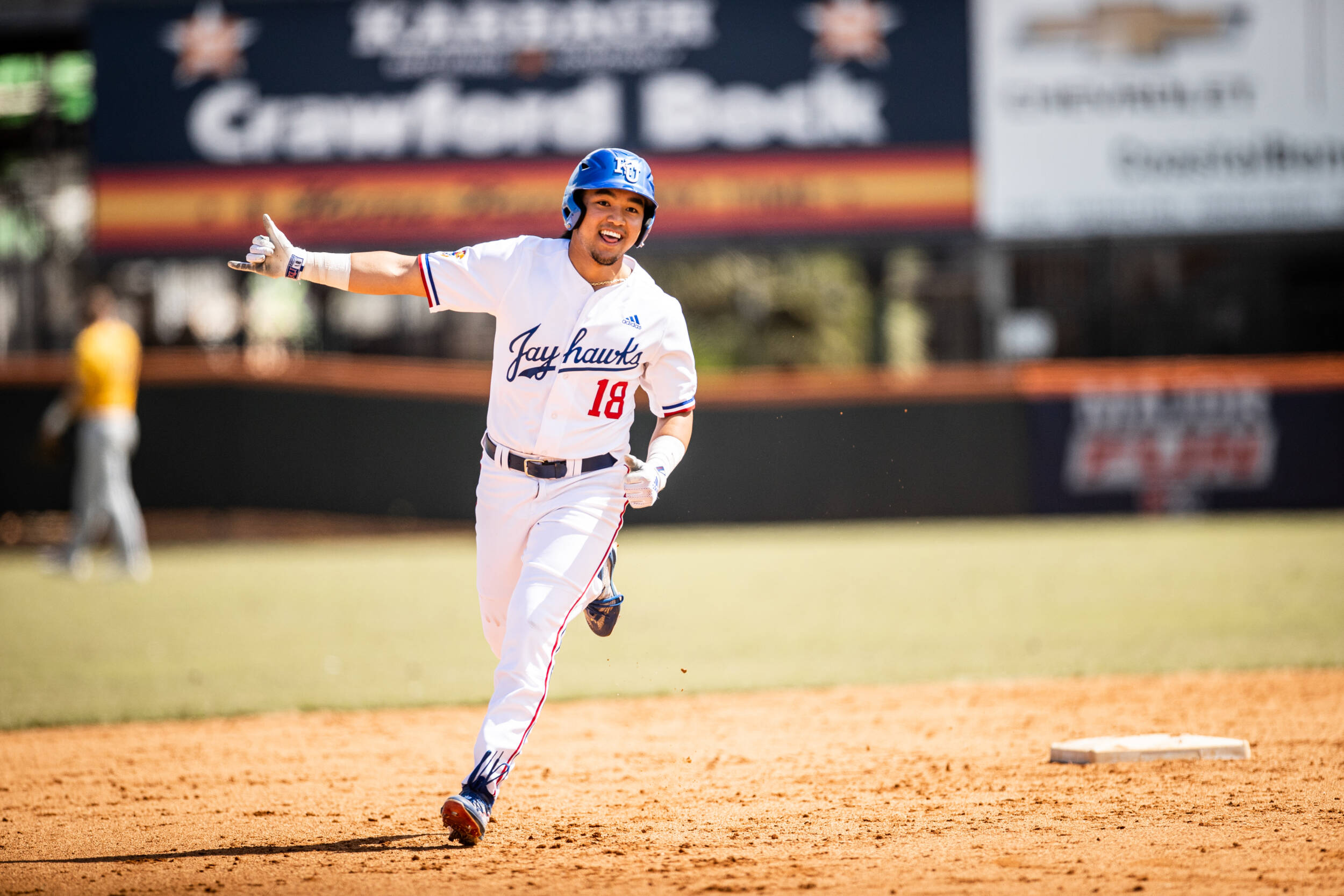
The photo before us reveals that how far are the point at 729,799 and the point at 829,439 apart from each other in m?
12.0

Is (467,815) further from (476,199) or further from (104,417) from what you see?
(476,199)

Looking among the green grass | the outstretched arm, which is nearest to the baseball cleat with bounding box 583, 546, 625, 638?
the outstretched arm

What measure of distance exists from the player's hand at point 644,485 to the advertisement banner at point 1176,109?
1424cm

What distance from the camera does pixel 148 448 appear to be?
16.7 m

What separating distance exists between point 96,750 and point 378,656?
2.77 meters

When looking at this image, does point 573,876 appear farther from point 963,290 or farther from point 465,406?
point 963,290

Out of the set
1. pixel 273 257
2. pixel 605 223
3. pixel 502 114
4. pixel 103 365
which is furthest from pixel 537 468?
pixel 502 114

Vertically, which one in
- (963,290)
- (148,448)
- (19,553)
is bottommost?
(19,553)

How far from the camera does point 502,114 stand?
17.7 metres

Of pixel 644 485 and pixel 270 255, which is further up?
pixel 270 255

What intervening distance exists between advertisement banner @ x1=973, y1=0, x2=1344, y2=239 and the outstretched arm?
567 inches

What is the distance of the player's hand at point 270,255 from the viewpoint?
185 inches

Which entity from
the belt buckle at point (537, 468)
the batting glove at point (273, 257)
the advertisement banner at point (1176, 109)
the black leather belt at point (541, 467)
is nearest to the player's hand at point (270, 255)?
the batting glove at point (273, 257)

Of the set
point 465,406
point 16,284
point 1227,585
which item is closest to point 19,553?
point 465,406
